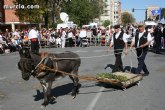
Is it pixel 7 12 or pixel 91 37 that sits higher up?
pixel 7 12

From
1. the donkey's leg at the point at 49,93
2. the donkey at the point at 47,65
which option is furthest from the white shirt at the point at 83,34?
the donkey's leg at the point at 49,93

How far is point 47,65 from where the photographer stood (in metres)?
8.35

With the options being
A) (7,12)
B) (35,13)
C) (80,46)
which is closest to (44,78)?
(80,46)

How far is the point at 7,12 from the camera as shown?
67938mm

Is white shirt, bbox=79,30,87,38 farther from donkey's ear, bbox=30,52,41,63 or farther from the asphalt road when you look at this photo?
donkey's ear, bbox=30,52,41,63

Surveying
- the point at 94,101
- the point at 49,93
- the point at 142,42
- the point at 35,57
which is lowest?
the point at 94,101

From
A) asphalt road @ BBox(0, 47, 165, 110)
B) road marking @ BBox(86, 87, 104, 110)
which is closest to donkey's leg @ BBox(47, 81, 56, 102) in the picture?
asphalt road @ BBox(0, 47, 165, 110)

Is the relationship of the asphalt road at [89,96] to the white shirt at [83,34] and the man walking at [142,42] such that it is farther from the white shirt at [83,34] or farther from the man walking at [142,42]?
the white shirt at [83,34]

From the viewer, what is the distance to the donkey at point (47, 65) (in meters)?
7.95

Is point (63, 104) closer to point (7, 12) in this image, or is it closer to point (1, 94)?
point (1, 94)

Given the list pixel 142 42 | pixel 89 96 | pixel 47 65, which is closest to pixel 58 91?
pixel 89 96

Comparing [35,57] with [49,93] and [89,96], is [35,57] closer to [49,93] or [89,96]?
[49,93]

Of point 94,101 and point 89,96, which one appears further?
A: point 89,96

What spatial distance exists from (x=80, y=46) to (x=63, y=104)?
21234mm
